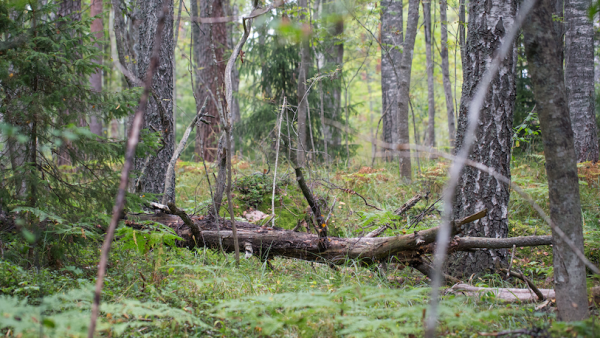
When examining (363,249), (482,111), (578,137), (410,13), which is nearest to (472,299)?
(363,249)

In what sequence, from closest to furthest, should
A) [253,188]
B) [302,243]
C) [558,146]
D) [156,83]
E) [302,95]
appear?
[558,146] < [302,243] < [156,83] < [253,188] < [302,95]

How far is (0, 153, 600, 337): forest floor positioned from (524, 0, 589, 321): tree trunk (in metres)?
0.25

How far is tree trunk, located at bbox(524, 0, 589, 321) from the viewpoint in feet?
6.68

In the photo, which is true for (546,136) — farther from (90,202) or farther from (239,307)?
(90,202)

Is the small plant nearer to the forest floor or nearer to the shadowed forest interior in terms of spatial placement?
the forest floor

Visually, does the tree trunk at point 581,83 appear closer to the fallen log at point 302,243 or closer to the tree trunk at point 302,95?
the tree trunk at point 302,95

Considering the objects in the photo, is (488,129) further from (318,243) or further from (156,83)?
(156,83)

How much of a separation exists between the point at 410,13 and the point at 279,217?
5.08 metres

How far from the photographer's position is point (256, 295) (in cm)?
267

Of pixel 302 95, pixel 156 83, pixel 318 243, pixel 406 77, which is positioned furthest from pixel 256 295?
pixel 302 95

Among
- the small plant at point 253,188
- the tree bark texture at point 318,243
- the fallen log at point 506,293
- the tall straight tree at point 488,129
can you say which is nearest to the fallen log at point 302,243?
the tree bark texture at point 318,243

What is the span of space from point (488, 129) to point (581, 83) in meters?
6.34

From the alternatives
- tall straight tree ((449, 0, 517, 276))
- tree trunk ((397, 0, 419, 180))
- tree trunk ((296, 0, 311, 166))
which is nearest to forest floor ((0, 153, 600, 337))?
tall straight tree ((449, 0, 517, 276))

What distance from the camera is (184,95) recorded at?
1129 inches
